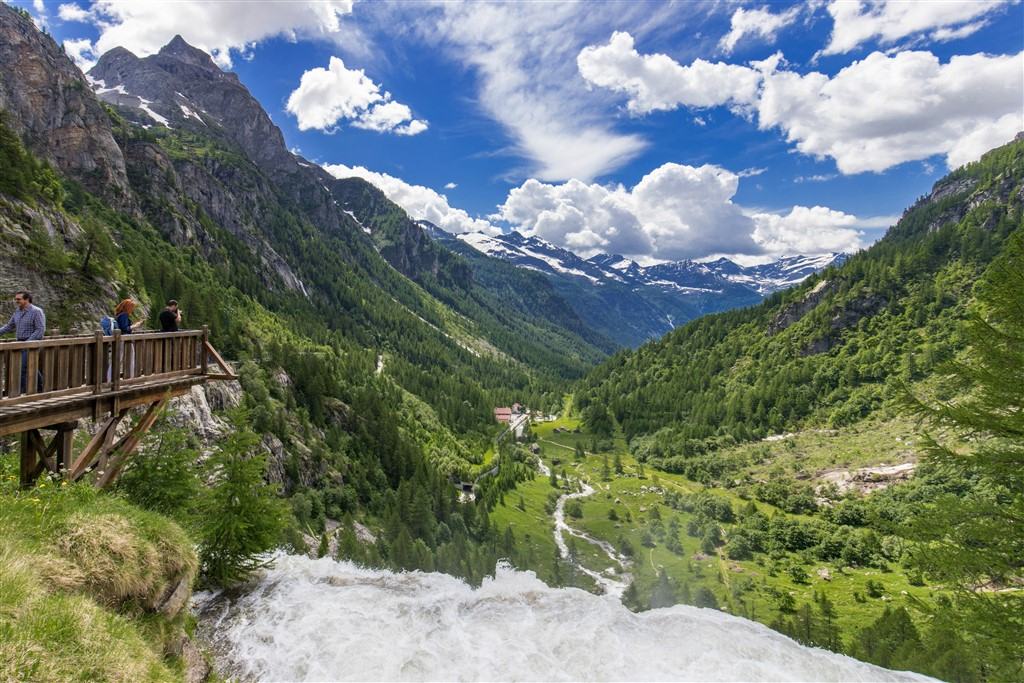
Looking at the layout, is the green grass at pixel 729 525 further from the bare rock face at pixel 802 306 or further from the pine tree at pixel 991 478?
the bare rock face at pixel 802 306

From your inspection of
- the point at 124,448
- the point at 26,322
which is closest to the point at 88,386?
the point at 26,322

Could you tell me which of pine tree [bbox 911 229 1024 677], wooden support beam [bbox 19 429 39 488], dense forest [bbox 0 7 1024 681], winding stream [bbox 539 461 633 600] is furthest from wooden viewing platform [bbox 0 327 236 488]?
winding stream [bbox 539 461 633 600]

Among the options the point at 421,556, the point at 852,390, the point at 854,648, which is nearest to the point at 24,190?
the point at 421,556

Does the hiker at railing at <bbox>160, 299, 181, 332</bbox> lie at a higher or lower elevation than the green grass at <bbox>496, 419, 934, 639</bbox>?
higher

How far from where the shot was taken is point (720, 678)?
13203mm

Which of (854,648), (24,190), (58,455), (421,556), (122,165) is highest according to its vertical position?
(122,165)

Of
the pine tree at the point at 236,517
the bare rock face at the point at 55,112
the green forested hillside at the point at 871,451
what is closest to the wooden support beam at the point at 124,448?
the pine tree at the point at 236,517

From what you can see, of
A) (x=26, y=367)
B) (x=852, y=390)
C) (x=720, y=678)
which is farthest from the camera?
(x=852, y=390)

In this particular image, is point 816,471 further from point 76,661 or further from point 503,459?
point 76,661

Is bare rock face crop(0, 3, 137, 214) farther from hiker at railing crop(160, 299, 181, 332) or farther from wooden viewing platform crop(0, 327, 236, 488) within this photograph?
wooden viewing platform crop(0, 327, 236, 488)

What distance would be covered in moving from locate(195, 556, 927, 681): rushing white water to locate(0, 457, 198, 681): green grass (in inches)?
146

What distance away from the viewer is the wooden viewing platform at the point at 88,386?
10102 mm

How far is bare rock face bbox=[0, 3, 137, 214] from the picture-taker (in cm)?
11569

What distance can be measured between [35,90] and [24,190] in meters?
126
